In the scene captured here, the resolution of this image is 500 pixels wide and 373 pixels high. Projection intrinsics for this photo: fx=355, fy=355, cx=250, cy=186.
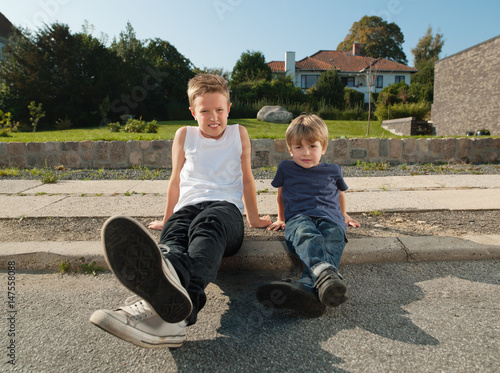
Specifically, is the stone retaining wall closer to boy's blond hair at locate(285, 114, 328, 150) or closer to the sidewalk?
the sidewalk

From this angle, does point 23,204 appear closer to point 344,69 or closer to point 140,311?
point 140,311

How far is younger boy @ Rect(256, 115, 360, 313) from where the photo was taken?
63.4 inches

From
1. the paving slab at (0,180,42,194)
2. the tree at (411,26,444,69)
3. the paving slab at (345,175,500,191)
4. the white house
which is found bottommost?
the paving slab at (0,180,42,194)

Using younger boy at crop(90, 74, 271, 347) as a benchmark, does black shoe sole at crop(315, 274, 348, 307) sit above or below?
below

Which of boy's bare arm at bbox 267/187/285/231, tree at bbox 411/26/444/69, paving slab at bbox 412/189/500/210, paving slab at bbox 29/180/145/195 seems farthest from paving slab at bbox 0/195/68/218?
tree at bbox 411/26/444/69

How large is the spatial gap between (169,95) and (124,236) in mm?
21150

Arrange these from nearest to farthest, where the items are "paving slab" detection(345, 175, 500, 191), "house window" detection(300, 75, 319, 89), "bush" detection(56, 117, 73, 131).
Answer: "paving slab" detection(345, 175, 500, 191) → "bush" detection(56, 117, 73, 131) → "house window" detection(300, 75, 319, 89)

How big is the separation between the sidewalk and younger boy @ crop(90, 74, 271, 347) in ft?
1.39

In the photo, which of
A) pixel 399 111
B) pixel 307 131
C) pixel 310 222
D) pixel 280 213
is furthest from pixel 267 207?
pixel 399 111

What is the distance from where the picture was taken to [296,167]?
2.49 meters

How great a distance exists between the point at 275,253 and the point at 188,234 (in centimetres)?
67

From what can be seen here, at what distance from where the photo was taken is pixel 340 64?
40.8 m
